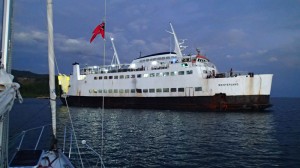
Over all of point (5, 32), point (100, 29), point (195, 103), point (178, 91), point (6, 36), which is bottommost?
point (195, 103)

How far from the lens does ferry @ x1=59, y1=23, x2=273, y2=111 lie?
155 feet

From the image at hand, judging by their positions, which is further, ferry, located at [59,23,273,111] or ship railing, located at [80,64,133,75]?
ship railing, located at [80,64,133,75]

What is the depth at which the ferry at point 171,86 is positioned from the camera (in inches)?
1854

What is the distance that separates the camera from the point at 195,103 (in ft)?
165

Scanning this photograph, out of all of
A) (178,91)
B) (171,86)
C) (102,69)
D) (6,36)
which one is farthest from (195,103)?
(6,36)

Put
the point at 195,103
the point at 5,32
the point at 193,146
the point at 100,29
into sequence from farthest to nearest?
the point at 195,103 → the point at 193,146 → the point at 100,29 → the point at 5,32

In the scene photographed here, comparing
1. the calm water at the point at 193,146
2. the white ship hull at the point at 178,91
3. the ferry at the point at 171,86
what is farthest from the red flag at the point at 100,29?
the white ship hull at the point at 178,91

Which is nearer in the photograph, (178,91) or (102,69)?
(178,91)

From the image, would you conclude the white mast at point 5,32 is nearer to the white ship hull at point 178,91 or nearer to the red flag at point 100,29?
the red flag at point 100,29

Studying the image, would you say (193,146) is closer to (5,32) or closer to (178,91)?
(5,32)

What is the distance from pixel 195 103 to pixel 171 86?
6.03 m

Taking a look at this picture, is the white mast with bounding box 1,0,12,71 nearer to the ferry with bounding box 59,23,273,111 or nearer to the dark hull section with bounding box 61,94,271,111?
the ferry with bounding box 59,23,273,111

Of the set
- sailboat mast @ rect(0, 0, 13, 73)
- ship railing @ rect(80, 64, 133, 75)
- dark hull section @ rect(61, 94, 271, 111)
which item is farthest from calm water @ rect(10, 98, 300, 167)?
ship railing @ rect(80, 64, 133, 75)

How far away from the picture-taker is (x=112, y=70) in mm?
62156
